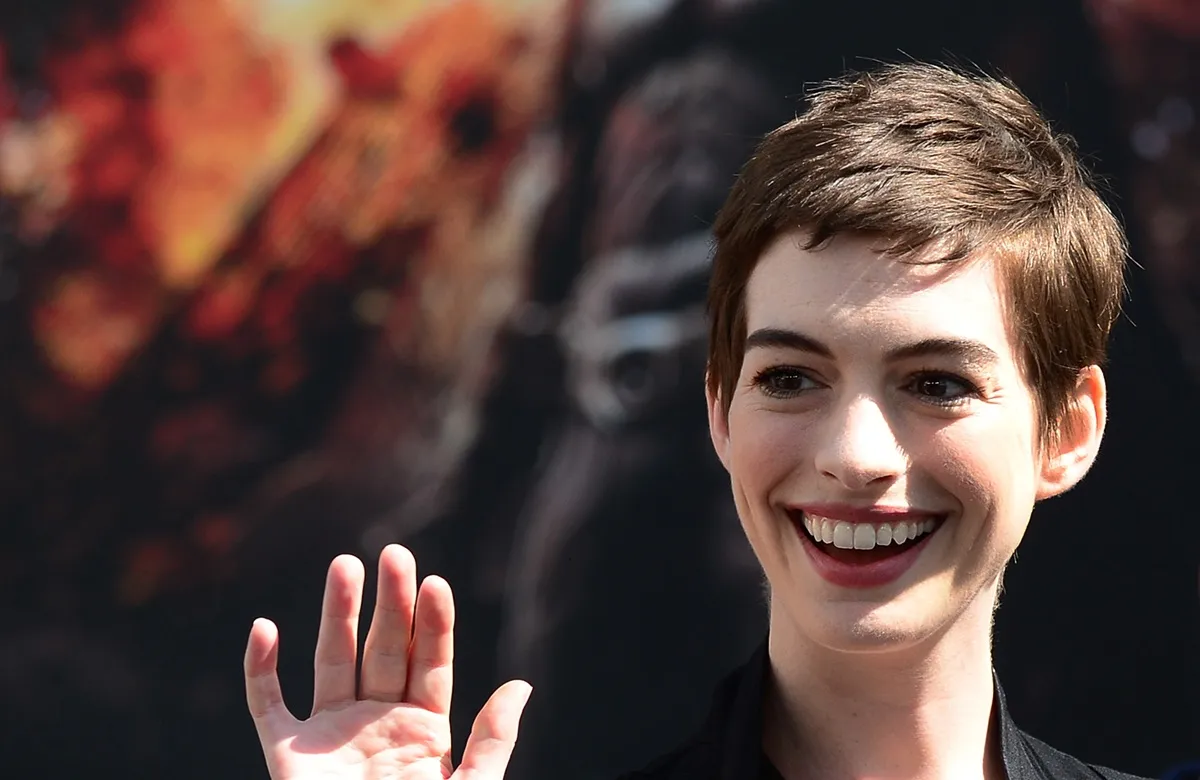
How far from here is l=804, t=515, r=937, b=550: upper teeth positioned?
1.39 m

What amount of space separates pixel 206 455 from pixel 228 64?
0.76 meters

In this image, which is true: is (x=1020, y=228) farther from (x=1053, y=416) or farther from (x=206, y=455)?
(x=206, y=455)

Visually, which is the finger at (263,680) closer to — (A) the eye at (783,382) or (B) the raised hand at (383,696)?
(B) the raised hand at (383,696)

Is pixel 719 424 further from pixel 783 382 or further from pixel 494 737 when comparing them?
pixel 494 737

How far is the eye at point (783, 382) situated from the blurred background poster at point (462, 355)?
114cm

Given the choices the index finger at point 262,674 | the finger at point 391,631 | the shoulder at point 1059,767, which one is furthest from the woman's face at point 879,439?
the index finger at point 262,674

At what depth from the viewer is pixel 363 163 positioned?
2.63 meters

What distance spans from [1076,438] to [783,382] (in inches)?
14.7

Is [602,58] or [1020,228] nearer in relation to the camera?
[1020,228]

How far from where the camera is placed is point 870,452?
1343 mm

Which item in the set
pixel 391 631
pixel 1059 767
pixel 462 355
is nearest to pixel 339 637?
pixel 391 631

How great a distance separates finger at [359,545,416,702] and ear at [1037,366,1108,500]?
0.71 metres

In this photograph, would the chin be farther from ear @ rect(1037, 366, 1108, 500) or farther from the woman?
ear @ rect(1037, 366, 1108, 500)

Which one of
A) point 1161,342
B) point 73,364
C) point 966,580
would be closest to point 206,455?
point 73,364
